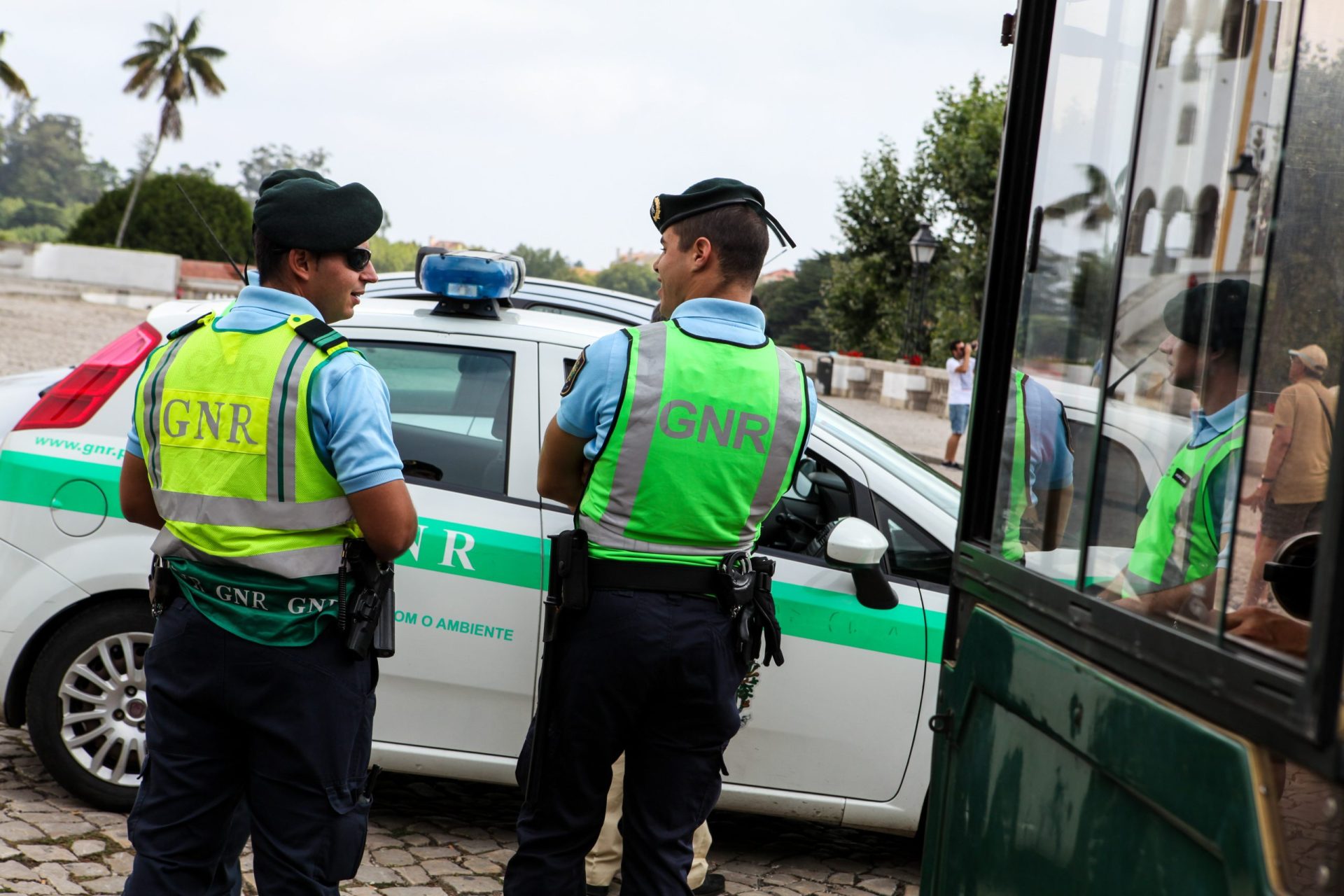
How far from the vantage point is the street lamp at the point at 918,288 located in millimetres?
24719

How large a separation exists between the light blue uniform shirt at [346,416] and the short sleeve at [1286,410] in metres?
1.47

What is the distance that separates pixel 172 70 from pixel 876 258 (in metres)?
46.5

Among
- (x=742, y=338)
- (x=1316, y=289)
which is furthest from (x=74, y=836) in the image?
(x=1316, y=289)

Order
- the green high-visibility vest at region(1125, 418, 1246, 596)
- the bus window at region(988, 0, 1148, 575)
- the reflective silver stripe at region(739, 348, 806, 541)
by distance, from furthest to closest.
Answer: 1. the reflective silver stripe at region(739, 348, 806, 541)
2. the bus window at region(988, 0, 1148, 575)
3. the green high-visibility vest at region(1125, 418, 1246, 596)

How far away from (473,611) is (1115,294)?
7.99 ft

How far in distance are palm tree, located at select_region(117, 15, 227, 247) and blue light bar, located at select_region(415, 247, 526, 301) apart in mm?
72561

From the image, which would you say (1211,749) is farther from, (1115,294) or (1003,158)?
(1003,158)

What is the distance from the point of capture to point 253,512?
246 cm

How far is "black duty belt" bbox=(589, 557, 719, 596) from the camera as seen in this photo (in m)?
2.72

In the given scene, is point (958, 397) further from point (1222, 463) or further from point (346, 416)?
point (1222, 463)

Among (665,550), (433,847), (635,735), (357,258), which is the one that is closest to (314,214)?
(357,258)

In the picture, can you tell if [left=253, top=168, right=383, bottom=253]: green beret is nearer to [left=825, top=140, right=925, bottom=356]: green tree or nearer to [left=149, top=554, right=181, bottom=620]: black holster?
[left=149, top=554, right=181, bottom=620]: black holster

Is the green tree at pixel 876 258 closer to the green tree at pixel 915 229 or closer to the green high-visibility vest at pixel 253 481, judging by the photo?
the green tree at pixel 915 229

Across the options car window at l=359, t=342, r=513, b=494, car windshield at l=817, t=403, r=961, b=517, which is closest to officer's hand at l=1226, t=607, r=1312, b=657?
car windshield at l=817, t=403, r=961, b=517
